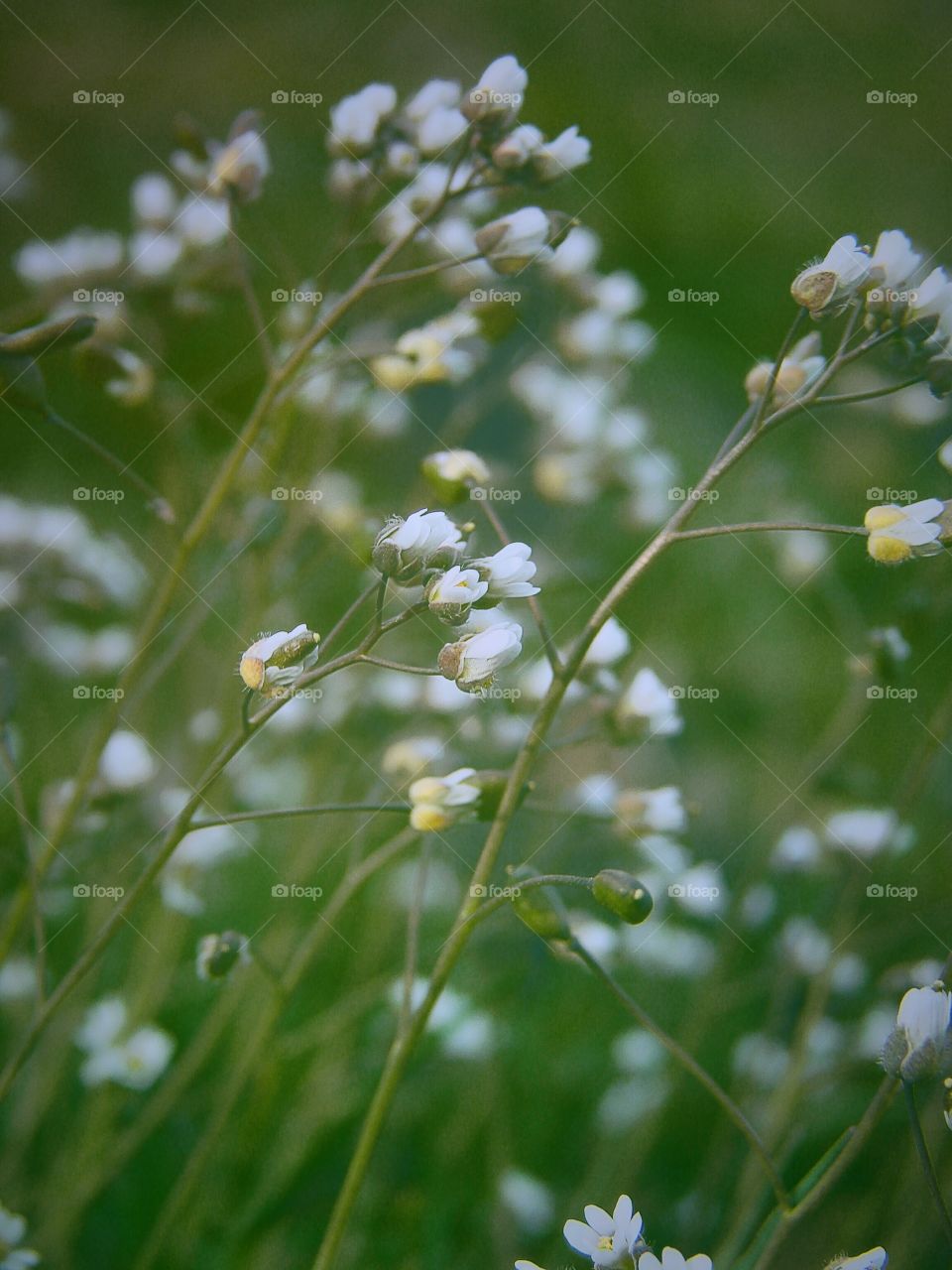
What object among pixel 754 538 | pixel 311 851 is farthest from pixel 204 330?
pixel 754 538

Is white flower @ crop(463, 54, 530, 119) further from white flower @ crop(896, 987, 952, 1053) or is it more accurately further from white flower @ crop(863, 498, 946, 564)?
white flower @ crop(896, 987, 952, 1053)

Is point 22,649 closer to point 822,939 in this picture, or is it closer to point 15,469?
point 15,469

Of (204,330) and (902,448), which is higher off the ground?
(204,330)

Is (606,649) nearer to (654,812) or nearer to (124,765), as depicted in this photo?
(654,812)

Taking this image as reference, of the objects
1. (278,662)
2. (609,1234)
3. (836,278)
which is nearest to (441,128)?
(836,278)

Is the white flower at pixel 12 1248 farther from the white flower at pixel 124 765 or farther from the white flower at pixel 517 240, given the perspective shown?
the white flower at pixel 517 240

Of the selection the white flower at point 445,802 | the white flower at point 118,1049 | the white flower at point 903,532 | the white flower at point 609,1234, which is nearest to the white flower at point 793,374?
the white flower at point 903,532

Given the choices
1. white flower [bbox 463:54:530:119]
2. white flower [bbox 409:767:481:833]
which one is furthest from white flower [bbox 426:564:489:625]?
white flower [bbox 463:54:530:119]
